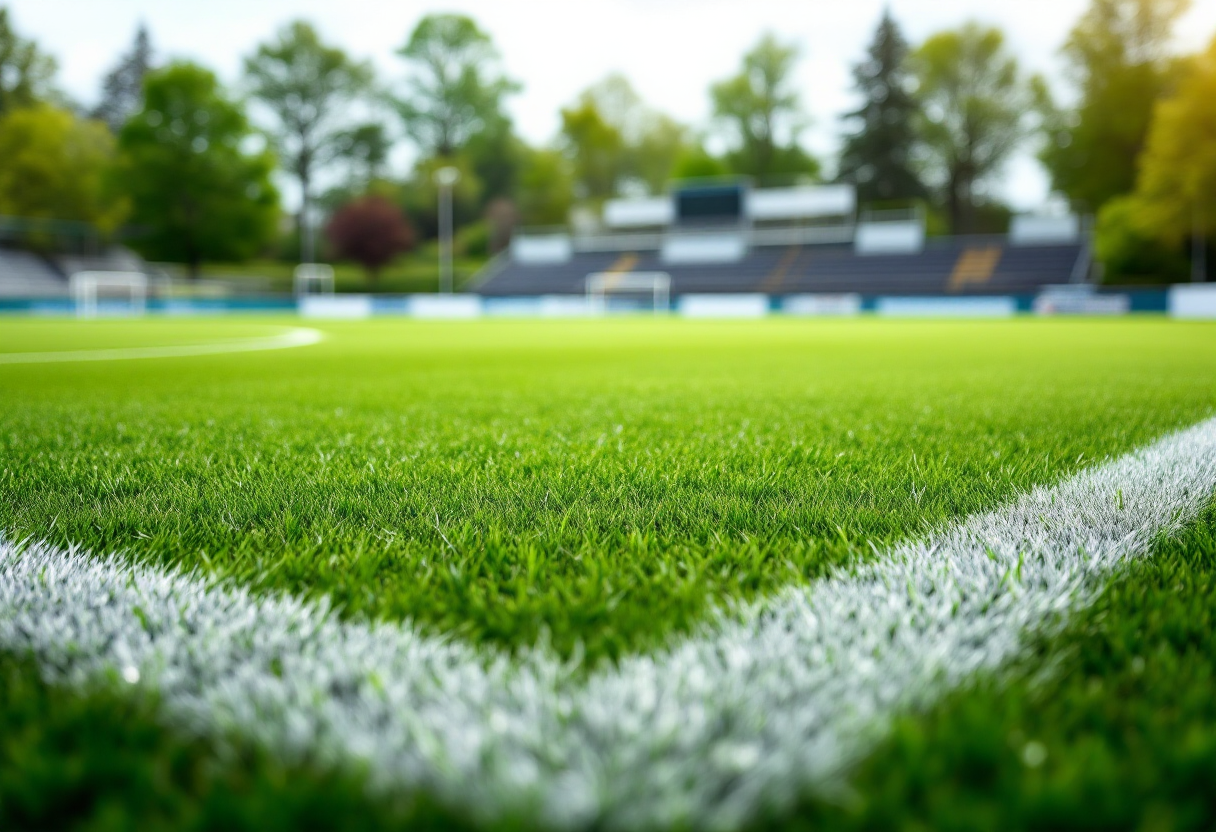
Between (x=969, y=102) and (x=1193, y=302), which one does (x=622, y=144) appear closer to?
(x=969, y=102)

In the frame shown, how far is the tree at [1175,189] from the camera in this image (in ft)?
98.7

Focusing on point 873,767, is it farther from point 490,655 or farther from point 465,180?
point 465,180

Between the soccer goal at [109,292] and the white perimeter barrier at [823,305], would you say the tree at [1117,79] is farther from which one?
the soccer goal at [109,292]

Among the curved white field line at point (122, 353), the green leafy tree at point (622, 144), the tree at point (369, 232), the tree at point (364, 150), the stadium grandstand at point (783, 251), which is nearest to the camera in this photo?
the curved white field line at point (122, 353)

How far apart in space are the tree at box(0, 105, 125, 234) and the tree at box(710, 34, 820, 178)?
122ft

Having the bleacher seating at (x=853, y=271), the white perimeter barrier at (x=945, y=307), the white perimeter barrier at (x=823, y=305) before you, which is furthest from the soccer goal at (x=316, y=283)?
the white perimeter barrier at (x=945, y=307)

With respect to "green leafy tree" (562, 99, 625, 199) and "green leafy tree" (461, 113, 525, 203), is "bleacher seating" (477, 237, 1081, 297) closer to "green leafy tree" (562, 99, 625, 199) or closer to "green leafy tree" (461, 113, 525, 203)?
"green leafy tree" (562, 99, 625, 199)

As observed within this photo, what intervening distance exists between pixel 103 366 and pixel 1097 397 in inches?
280

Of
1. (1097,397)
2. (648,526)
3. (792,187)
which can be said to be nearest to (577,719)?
(648,526)

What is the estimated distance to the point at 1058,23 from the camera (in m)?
40.0

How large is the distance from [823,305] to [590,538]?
31399 millimetres

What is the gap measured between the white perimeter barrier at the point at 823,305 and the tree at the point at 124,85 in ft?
191

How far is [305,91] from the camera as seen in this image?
167ft

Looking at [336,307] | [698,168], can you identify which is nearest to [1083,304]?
[698,168]
